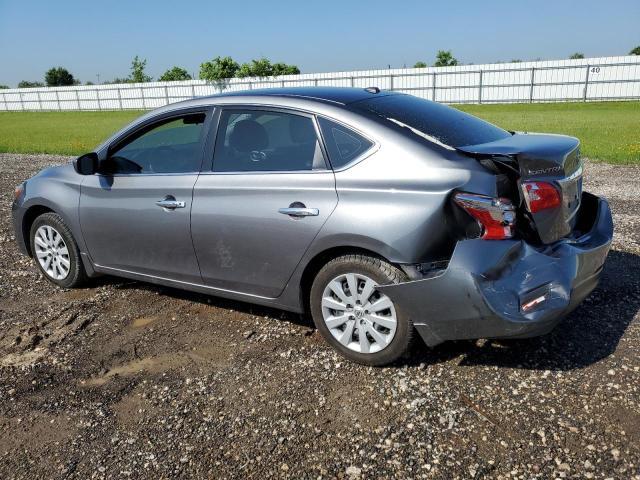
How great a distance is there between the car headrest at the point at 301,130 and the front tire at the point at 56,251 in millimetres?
2501

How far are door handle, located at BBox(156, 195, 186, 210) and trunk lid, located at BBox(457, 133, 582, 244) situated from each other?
2061 mm

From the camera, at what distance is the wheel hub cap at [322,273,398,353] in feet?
11.3

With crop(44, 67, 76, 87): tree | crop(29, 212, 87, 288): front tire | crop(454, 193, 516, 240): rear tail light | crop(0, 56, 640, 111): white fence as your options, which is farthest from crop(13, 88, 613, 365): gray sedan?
crop(44, 67, 76, 87): tree

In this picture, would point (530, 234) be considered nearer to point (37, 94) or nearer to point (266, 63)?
point (266, 63)

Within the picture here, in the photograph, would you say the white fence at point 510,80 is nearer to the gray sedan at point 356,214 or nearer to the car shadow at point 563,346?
the gray sedan at point 356,214

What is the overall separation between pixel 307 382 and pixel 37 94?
6012 centimetres

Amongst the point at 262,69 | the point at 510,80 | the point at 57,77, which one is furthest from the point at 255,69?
the point at 57,77

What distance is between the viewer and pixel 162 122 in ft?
14.7

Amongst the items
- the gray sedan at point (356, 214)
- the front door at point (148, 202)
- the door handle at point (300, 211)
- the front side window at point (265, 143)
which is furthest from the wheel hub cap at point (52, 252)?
the door handle at point (300, 211)

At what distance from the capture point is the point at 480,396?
3254 millimetres

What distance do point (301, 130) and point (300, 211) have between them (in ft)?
1.91

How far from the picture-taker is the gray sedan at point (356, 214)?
3.16 meters

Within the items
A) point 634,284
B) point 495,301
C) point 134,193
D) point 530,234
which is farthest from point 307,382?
point 634,284

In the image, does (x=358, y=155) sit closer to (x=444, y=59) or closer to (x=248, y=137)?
(x=248, y=137)
